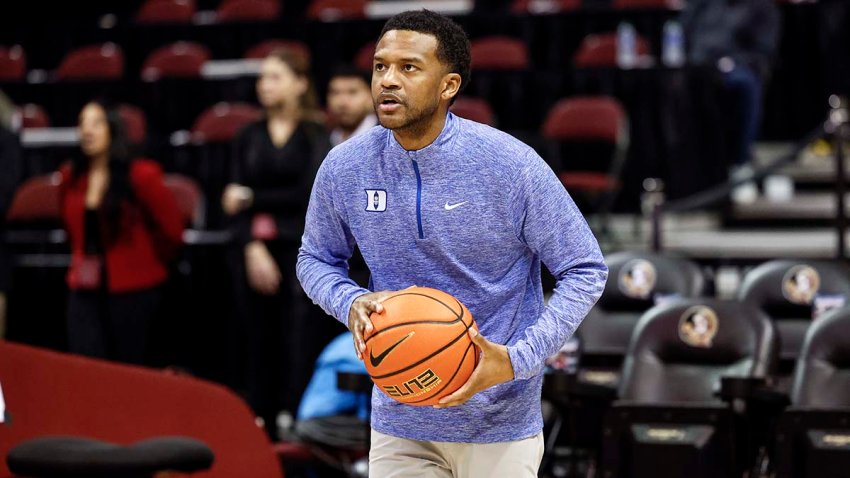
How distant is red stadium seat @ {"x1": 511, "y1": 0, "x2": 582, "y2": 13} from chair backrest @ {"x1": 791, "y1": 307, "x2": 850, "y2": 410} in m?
6.10

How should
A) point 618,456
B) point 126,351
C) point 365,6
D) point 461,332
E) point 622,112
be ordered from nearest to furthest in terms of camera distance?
point 461,332 < point 618,456 < point 126,351 < point 622,112 < point 365,6

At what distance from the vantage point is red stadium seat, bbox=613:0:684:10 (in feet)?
35.2

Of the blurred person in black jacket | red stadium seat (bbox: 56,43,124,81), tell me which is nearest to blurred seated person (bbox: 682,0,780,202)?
red stadium seat (bbox: 56,43,124,81)

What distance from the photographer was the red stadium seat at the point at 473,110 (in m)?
8.41

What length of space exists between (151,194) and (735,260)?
3.58 metres

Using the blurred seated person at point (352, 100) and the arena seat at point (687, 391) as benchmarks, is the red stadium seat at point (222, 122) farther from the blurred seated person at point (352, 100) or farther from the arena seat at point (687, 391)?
the arena seat at point (687, 391)

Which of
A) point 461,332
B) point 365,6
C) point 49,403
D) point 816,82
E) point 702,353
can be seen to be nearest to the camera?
point 461,332

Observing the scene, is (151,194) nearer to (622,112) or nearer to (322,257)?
(322,257)

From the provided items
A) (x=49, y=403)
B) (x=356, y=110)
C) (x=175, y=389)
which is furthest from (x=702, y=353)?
(x=49, y=403)

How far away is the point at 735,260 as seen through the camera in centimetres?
793

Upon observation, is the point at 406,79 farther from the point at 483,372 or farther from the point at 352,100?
the point at 352,100

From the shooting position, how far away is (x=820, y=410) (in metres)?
4.82

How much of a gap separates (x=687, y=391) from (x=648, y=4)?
594 cm

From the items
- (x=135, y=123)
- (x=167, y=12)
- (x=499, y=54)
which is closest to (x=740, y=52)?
(x=499, y=54)
